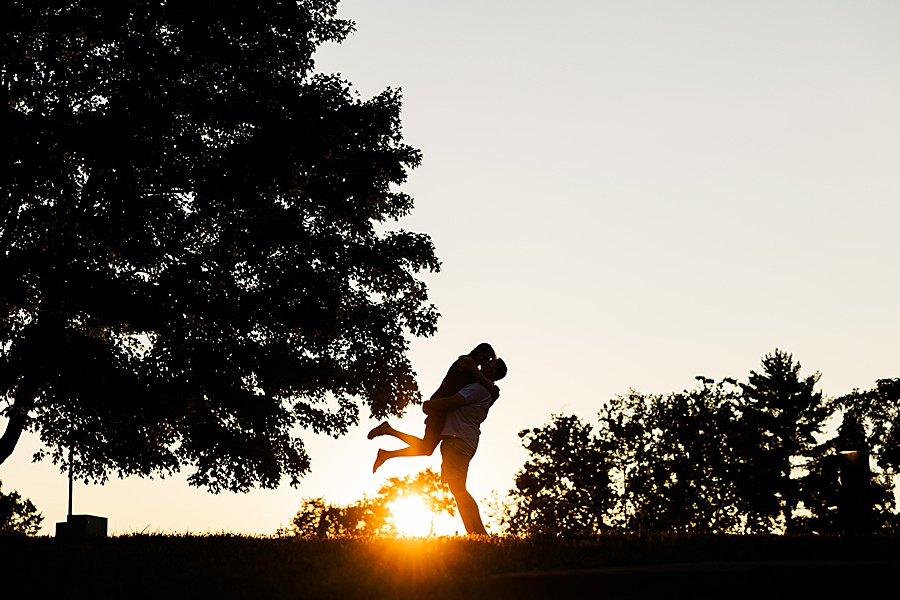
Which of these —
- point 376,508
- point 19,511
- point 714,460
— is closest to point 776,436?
point 714,460

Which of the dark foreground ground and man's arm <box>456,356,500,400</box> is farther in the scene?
man's arm <box>456,356,500,400</box>

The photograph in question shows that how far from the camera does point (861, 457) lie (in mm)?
13438

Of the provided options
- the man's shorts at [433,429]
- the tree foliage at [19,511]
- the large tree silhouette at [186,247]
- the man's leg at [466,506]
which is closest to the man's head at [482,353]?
the man's shorts at [433,429]

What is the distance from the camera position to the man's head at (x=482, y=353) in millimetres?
12727

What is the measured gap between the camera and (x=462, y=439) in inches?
495

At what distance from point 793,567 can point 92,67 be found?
56.0ft

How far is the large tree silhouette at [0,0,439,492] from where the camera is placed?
18875mm

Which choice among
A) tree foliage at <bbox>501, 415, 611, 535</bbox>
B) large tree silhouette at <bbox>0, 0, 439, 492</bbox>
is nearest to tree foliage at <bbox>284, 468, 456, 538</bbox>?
tree foliage at <bbox>501, 415, 611, 535</bbox>

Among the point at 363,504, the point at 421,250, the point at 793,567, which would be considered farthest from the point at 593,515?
the point at 793,567

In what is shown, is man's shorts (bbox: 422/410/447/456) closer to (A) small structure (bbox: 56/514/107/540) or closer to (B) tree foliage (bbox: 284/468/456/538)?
(A) small structure (bbox: 56/514/107/540)

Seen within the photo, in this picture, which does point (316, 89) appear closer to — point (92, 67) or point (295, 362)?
point (92, 67)

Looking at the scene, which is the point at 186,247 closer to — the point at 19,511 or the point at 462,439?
the point at 462,439

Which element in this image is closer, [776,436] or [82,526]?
[82,526]

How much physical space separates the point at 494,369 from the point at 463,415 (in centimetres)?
71
